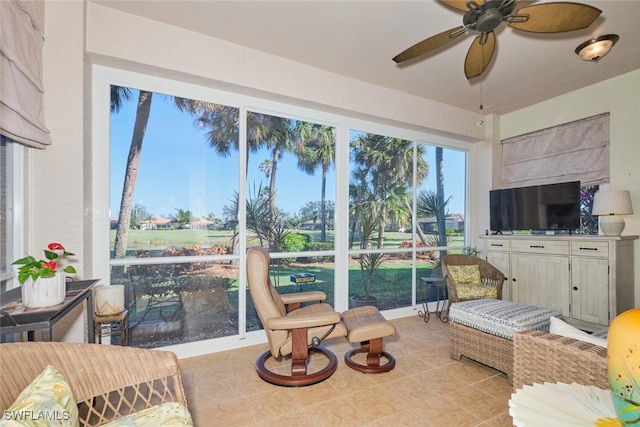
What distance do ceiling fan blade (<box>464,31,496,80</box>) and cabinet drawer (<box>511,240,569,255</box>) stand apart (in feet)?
7.81

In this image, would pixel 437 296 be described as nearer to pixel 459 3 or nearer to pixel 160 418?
pixel 459 3

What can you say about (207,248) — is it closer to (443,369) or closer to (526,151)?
(443,369)

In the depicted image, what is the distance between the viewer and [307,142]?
11.4 ft

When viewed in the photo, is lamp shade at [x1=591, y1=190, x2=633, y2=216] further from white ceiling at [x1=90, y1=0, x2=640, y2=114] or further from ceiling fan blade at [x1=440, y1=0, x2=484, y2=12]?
ceiling fan blade at [x1=440, y1=0, x2=484, y2=12]

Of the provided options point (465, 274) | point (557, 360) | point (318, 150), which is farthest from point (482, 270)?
point (318, 150)

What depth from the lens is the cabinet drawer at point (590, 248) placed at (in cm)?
312

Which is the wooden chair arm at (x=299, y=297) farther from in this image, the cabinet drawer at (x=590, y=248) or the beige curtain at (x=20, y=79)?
the cabinet drawer at (x=590, y=248)

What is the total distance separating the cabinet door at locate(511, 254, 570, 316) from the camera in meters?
3.47

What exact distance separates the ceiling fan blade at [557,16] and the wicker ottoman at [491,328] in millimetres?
2029

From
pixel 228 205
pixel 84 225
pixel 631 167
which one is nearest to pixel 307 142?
pixel 228 205

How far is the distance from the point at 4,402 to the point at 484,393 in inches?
104

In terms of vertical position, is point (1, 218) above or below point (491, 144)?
below

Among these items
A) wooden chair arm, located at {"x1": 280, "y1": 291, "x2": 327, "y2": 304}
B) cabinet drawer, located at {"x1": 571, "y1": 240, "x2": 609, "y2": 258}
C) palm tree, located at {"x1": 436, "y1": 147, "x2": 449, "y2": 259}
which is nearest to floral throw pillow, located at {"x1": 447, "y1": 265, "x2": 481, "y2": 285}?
palm tree, located at {"x1": 436, "y1": 147, "x2": 449, "y2": 259}

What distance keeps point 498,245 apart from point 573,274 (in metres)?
0.89
